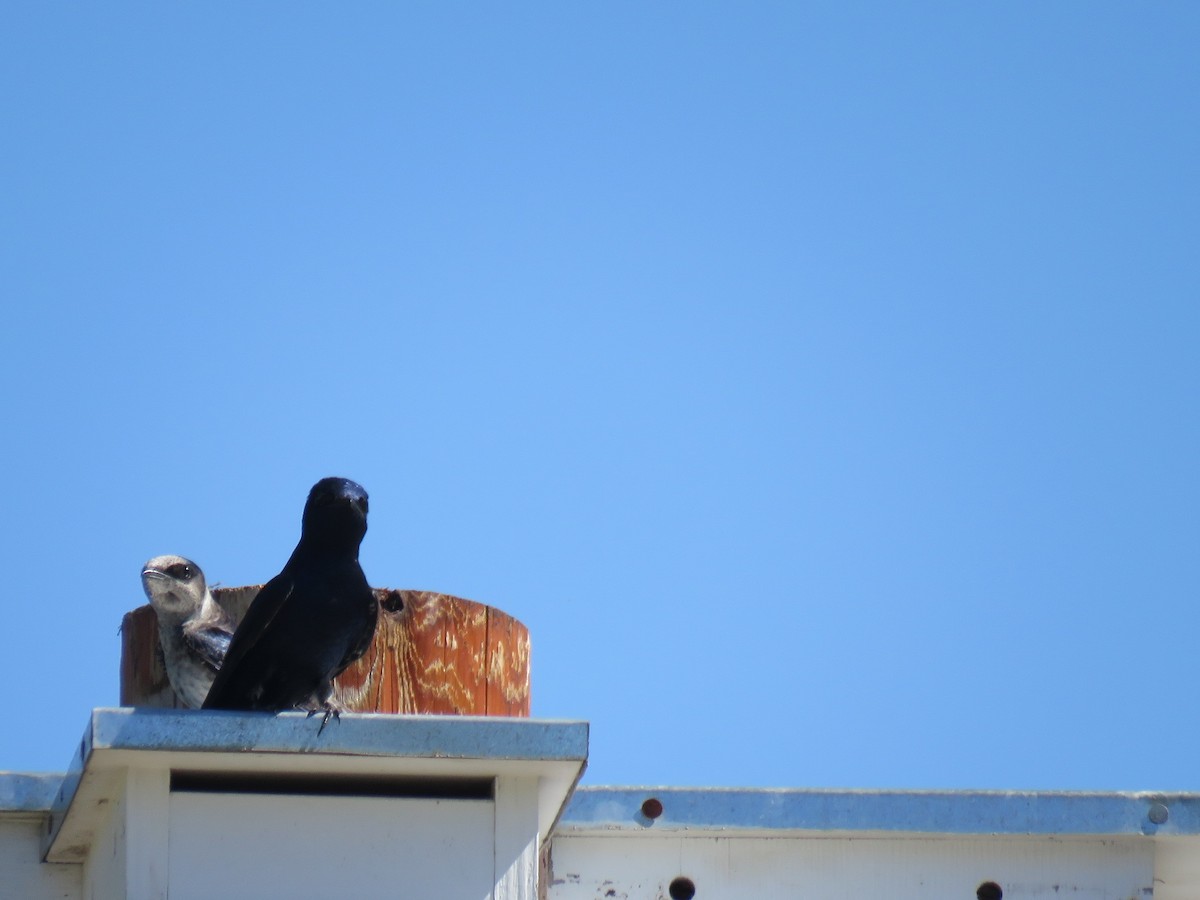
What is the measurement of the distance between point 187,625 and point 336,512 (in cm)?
197

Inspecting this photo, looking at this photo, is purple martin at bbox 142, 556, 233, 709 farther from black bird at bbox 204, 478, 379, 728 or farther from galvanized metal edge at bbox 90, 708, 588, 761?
galvanized metal edge at bbox 90, 708, 588, 761

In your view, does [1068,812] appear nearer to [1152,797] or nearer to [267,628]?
[1152,797]

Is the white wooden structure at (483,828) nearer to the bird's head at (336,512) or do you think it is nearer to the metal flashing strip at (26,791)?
the metal flashing strip at (26,791)

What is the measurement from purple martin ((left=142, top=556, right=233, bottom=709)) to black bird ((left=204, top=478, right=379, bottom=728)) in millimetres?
1202

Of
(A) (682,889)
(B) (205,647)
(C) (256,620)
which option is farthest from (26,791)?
(B) (205,647)

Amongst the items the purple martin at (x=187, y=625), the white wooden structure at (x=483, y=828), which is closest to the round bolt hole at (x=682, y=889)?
the white wooden structure at (x=483, y=828)

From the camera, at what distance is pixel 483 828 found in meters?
5.87

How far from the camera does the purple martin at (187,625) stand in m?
8.70

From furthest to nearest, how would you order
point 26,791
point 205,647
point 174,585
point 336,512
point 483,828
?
point 174,585 < point 205,647 < point 336,512 < point 26,791 < point 483,828

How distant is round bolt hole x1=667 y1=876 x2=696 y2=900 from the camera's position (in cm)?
660

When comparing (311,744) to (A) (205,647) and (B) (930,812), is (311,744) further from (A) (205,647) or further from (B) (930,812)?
(A) (205,647)

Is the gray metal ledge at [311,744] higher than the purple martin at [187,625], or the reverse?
the purple martin at [187,625]

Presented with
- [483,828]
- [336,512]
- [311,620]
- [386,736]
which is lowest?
[483,828]

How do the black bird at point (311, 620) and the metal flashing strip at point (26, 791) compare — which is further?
the black bird at point (311, 620)
